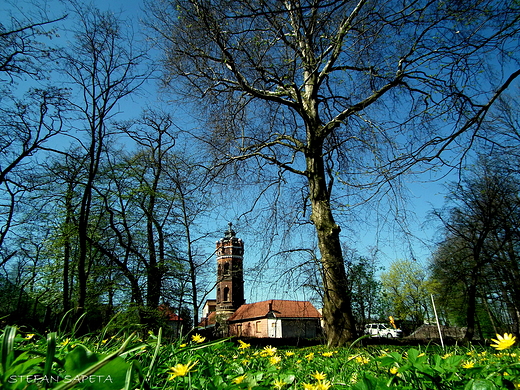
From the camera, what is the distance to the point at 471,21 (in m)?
3.14

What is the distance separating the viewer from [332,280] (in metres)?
6.27

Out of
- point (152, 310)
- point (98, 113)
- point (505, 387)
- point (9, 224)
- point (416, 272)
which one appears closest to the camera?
point (505, 387)

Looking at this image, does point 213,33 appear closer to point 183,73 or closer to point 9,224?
point 183,73

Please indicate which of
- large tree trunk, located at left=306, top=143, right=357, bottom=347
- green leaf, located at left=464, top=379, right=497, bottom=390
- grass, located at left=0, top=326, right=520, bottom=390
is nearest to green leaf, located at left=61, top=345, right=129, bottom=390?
grass, located at left=0, top=326, right=520, bottom=390

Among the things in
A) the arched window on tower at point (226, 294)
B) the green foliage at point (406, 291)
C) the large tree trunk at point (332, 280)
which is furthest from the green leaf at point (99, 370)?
the arched window on tower at point (226, 294)

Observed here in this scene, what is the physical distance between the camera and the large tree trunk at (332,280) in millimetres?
6172

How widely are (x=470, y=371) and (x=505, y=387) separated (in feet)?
0.56

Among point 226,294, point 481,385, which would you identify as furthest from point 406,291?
point 481,385

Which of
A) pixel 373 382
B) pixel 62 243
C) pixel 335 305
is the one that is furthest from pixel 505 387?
pixel 62 243

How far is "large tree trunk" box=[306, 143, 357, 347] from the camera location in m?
6.17

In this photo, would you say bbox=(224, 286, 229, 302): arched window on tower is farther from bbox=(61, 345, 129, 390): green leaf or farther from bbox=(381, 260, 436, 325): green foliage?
bbox=(61, 345, 129, 390): green leaf

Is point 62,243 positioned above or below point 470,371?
above

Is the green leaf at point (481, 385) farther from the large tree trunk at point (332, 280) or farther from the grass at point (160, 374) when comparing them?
the large tree trunk at point (332, 280)

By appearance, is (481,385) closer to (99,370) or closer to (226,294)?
(99,370)
